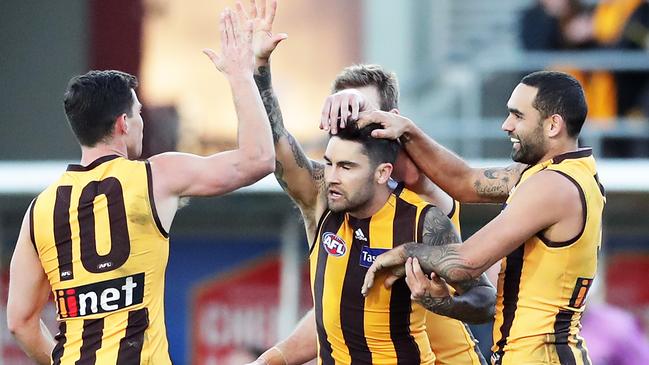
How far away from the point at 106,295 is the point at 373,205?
3.85 feet

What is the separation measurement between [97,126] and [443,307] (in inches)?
61.6

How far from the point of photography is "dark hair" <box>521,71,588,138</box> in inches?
213

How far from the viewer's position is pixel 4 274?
12320 millimetres

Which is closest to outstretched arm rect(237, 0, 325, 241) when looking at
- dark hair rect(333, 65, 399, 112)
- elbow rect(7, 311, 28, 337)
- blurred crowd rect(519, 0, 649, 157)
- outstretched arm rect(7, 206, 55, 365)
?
dark hair rect(333, 65, 399, 112)

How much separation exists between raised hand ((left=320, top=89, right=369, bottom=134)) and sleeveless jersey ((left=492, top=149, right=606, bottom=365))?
2.42ft

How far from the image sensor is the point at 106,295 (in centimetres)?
532

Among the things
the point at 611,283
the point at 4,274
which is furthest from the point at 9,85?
the point at 611,283

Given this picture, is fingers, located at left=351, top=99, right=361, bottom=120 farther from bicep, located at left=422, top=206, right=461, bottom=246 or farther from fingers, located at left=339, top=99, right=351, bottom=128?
bicep, located at left=422, top=206, right=461, bottom=246

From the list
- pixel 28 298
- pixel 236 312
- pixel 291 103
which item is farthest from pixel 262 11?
pixel 291 103

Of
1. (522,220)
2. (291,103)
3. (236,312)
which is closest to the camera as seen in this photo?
(522,220)

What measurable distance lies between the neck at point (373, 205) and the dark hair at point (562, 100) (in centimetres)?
75

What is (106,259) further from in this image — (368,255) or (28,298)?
(368,255)

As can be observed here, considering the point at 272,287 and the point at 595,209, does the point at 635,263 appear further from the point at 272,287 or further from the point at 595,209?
the point at 595,209

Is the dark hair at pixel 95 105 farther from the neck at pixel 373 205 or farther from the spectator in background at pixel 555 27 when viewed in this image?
the spectator in background at pixel 555 27
